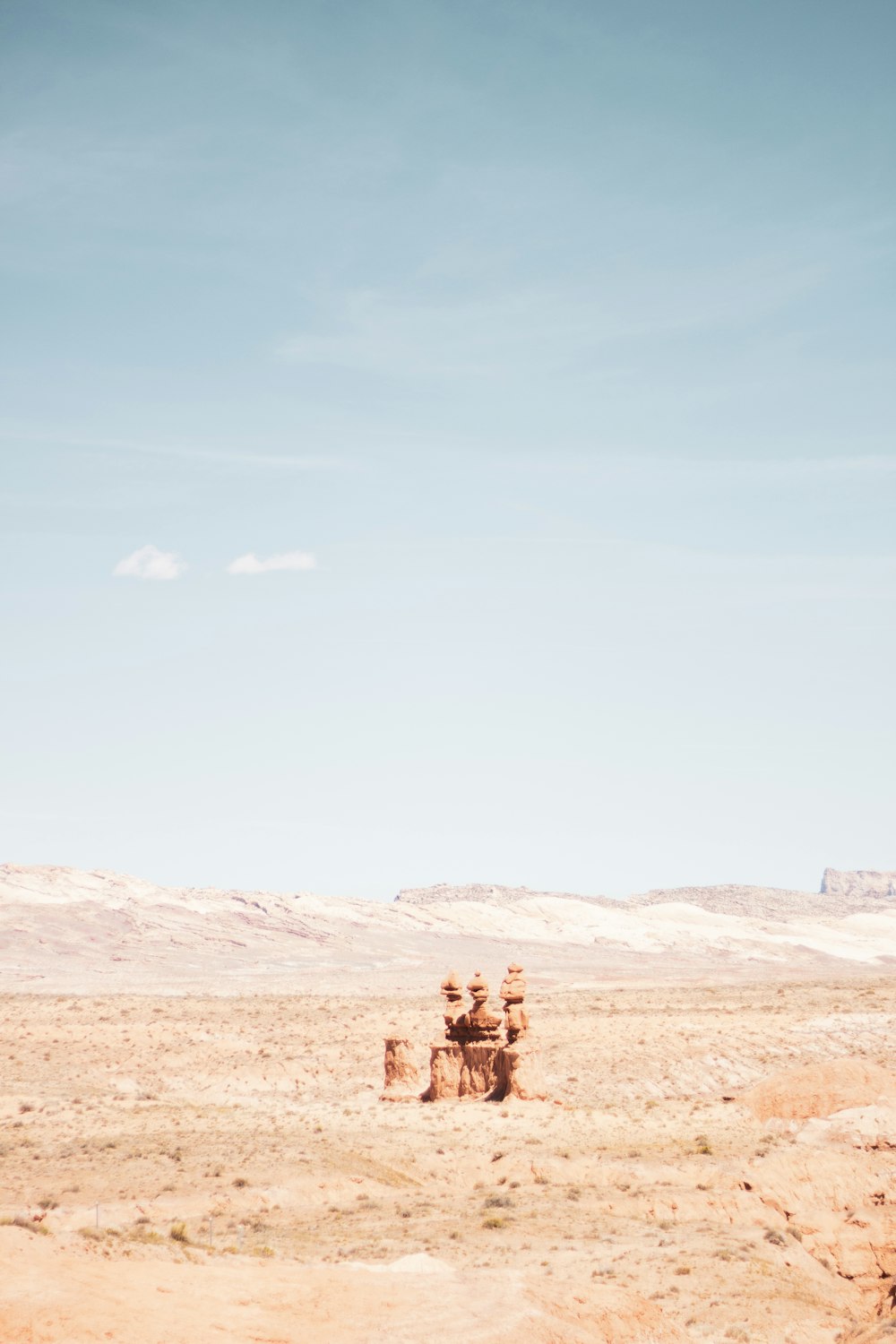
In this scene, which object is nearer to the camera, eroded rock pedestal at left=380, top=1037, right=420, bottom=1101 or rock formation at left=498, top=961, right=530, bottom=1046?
rock formation at left=498, top=961, right=530, bottom=1046

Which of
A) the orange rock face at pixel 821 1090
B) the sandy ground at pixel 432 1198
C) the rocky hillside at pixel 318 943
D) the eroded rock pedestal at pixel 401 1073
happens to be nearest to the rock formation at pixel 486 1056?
the eroded rock pedestal at pixel 401 1073

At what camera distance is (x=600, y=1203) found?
30.1 metres

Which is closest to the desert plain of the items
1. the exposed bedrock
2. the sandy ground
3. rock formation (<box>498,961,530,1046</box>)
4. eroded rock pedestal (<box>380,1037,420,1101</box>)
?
the sandy ground

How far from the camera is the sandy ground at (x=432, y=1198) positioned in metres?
19.6

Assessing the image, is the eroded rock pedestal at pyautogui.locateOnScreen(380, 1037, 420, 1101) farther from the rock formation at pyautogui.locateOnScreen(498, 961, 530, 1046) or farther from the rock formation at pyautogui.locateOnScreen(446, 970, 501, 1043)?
the rock formation at pyautogui.locateOnScreen(498, 961, 530, 1046)

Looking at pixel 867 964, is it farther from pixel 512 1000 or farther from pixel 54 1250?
pixel 54 1250

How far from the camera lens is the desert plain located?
65.1 feet

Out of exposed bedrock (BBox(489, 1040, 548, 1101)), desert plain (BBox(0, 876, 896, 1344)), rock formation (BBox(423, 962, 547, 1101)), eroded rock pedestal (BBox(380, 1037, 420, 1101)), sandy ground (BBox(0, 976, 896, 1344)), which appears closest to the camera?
sandy ground (BBox(0, 976, 896, 1344))

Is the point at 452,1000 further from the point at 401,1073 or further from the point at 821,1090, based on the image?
the point at 821,1090

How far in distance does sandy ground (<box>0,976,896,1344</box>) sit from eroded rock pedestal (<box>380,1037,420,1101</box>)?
3.06 ft

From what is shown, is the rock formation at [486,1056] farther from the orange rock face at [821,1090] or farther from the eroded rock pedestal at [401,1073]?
the orange rock face at [821,1090]

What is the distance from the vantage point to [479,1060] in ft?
139

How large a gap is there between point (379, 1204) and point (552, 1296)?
9.24 metres

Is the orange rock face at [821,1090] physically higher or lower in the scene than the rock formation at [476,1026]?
lower
